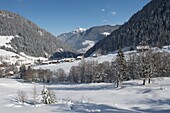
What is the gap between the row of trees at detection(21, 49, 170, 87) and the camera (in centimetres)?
7475

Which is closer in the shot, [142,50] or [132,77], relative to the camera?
[142,50]

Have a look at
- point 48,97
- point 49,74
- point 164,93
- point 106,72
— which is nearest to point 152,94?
point 164,93

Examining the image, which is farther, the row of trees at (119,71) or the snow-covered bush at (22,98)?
the row of trees at (119,71)

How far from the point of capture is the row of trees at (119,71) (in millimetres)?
74750

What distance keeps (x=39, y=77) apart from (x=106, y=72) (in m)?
50.1

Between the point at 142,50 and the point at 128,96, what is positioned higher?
the point at 142,50

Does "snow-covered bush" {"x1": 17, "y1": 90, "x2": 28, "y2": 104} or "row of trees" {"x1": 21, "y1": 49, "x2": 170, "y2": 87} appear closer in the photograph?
"snow-covered bush" {"x1": 17, "y1": 90, "x2": 28, "y2": 104}

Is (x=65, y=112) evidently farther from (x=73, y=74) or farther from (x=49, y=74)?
(x=49, y=74)

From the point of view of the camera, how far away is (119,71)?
8038 cm

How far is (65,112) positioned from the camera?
23.8 m

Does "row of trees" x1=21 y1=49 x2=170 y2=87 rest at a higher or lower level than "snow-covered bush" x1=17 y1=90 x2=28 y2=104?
higher

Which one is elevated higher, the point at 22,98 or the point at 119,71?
the point at 119,71

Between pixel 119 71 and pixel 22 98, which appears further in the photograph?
pixel 119 71

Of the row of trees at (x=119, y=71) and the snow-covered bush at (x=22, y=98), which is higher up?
the row of trees at (x=119, y=71)
